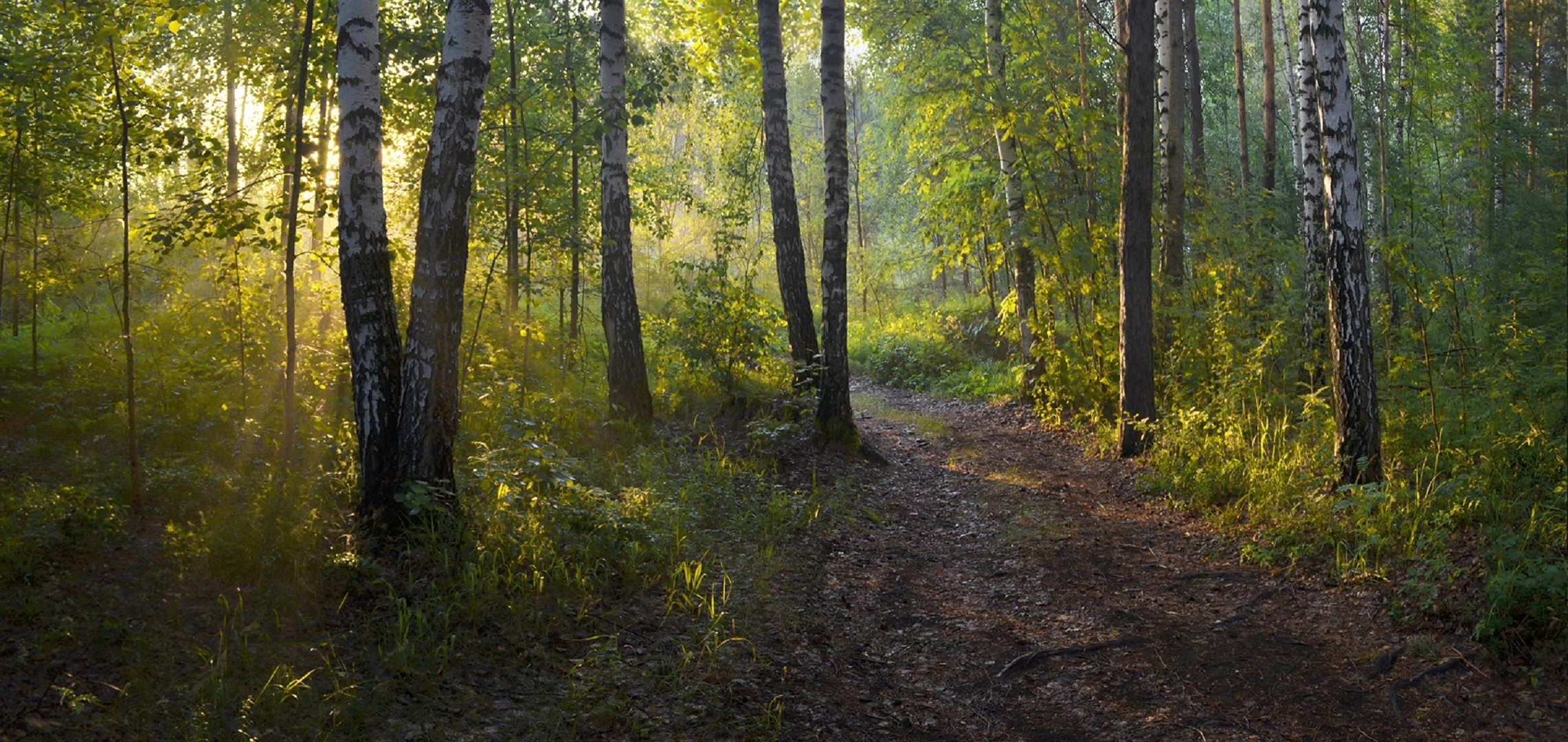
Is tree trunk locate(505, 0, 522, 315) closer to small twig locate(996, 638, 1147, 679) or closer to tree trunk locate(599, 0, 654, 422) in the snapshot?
tree trunk locate(599, 0, 654, 422)

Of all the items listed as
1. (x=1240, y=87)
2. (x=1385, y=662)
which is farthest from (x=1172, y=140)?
(x=1240, y=87)

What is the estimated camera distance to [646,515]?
6.77 meters

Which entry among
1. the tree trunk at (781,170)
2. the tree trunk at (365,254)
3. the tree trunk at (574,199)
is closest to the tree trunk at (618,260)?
the tree trunk at (574,199)

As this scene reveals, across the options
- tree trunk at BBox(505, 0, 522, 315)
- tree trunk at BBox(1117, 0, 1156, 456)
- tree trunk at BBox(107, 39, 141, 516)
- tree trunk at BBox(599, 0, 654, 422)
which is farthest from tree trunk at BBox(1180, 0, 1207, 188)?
tree trunk at BBox(107, 39, 141, 516)

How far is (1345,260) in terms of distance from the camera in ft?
24.3

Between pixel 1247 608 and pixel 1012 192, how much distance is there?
9.12 metres

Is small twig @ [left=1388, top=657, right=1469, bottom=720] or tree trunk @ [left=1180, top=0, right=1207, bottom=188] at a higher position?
tree trunk @ [left=1180, top=0, right=1207, bottom=188]

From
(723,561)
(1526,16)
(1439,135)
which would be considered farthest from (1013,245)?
(1526,16)

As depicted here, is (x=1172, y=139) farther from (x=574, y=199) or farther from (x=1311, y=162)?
(x=574, y=199)

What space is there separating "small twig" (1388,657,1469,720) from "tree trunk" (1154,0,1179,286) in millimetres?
8103

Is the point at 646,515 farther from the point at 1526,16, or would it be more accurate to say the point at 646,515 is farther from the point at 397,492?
the point at 1526,16

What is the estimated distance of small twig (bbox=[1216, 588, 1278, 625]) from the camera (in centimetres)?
585

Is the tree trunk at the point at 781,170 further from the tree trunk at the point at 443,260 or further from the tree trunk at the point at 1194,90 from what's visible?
the tree trunk at the point at 1194,90

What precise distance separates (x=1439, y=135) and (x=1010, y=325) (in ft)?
53.5
